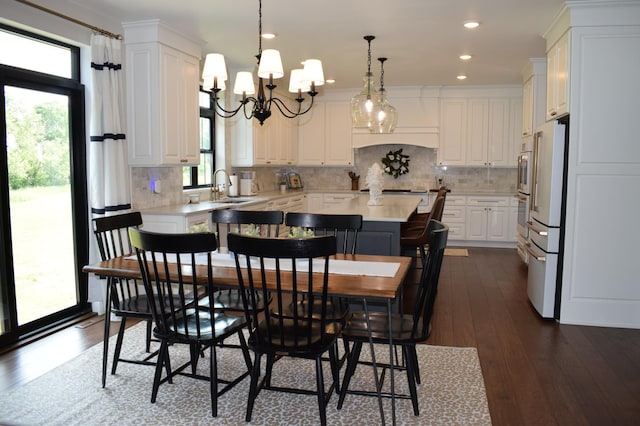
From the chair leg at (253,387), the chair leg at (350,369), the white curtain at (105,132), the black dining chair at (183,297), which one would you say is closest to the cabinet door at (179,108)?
the white curtain at (105,132)

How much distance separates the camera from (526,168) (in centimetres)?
610

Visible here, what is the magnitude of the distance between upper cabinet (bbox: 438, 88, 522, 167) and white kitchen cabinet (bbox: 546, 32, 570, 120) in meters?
3.38

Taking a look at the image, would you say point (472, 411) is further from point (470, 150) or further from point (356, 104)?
point (470, 150)

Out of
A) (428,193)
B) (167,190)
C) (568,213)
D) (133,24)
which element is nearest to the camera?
(568,213)

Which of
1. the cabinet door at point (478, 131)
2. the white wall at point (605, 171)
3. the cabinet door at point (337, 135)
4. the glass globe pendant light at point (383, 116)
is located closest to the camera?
the white wall at point (605, 171)

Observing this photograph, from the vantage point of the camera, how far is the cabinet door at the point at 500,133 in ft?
26.9

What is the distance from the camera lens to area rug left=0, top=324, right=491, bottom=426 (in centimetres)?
267

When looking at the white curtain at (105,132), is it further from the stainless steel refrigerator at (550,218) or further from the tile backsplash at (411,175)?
the stainless steel refrigerator at (550,218)

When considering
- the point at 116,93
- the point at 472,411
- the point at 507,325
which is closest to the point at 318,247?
the point at 472,411

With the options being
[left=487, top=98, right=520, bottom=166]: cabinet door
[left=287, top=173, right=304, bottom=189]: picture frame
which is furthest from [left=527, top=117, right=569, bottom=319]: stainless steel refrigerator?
[left=287, top=173, right=304, bottom=189]: picture frame

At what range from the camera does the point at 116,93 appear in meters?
4.40

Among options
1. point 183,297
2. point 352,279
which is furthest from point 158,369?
point 352,279

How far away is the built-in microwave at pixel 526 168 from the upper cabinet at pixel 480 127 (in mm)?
1714

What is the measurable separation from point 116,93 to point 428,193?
5285mm
